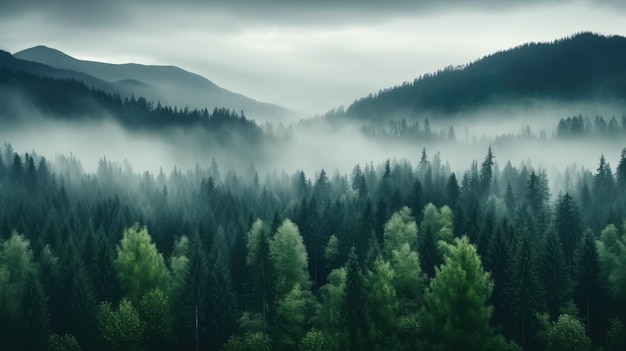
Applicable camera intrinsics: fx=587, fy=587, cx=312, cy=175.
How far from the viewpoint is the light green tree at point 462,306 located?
152 feet

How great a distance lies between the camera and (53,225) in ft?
309

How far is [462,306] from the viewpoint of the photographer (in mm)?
46719

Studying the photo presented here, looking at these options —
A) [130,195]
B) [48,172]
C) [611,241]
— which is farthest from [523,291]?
[48,172]

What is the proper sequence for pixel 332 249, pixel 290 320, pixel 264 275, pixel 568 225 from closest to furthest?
1. pixel 290 320
2. pixel 264 275
3. pixel 332 249
4. pixel 568 225

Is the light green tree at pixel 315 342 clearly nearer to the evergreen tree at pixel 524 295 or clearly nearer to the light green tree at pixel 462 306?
the light green tree at pixel 462 306

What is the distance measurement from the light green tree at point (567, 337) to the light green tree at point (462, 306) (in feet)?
38.1

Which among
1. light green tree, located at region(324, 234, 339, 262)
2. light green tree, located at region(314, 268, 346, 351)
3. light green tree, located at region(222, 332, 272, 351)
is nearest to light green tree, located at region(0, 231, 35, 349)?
light green tree, located at region(222, 332, 272, 351)

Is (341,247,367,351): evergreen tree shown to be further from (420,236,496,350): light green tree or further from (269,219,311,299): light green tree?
(269,219,311,299): light green tree

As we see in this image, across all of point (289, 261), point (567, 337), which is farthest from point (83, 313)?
point (567, 337)

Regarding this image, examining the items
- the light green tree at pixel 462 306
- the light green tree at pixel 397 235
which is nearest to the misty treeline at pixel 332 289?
the light green tree at pixel 462 306

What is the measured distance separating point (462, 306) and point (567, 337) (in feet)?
51.4

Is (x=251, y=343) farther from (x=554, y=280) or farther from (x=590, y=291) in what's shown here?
(x=590, y=291)

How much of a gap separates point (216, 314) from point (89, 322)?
13746 mm

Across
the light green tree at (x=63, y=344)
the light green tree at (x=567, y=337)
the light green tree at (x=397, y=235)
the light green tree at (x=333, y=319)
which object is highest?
the light green tree at (x=397, y=235)
